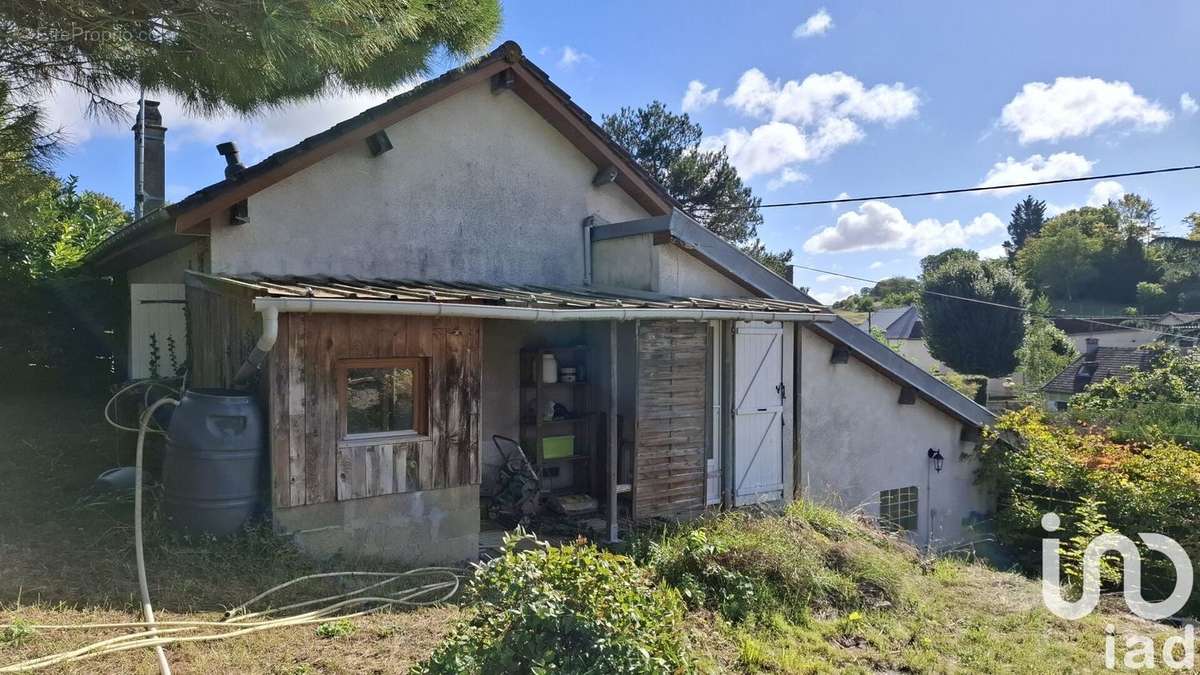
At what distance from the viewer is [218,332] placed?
6832 mm

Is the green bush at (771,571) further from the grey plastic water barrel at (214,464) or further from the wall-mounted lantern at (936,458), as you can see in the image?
the wall-mounted lantern at (936,458)

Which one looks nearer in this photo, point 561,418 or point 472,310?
point 472,310

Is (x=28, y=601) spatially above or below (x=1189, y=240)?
below

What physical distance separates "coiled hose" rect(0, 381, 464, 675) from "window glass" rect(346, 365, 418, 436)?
4.21ft

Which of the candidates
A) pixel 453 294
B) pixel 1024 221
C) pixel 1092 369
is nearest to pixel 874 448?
pixel 453 294

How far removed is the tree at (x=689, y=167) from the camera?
27.2 m

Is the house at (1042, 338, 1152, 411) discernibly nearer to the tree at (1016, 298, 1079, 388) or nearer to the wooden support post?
A: the tree at (1016, 298, 1079, 388)

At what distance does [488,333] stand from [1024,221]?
94.7 m

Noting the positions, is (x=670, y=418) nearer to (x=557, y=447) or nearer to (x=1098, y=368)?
(x=557, y=447)

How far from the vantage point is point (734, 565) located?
596 centimetres

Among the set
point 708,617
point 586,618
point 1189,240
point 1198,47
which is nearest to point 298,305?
point 586,618

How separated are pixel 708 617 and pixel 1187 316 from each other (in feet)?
153

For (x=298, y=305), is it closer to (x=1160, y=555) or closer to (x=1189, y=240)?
(x=1160, y=555)

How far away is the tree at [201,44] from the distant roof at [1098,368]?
29856 mm
